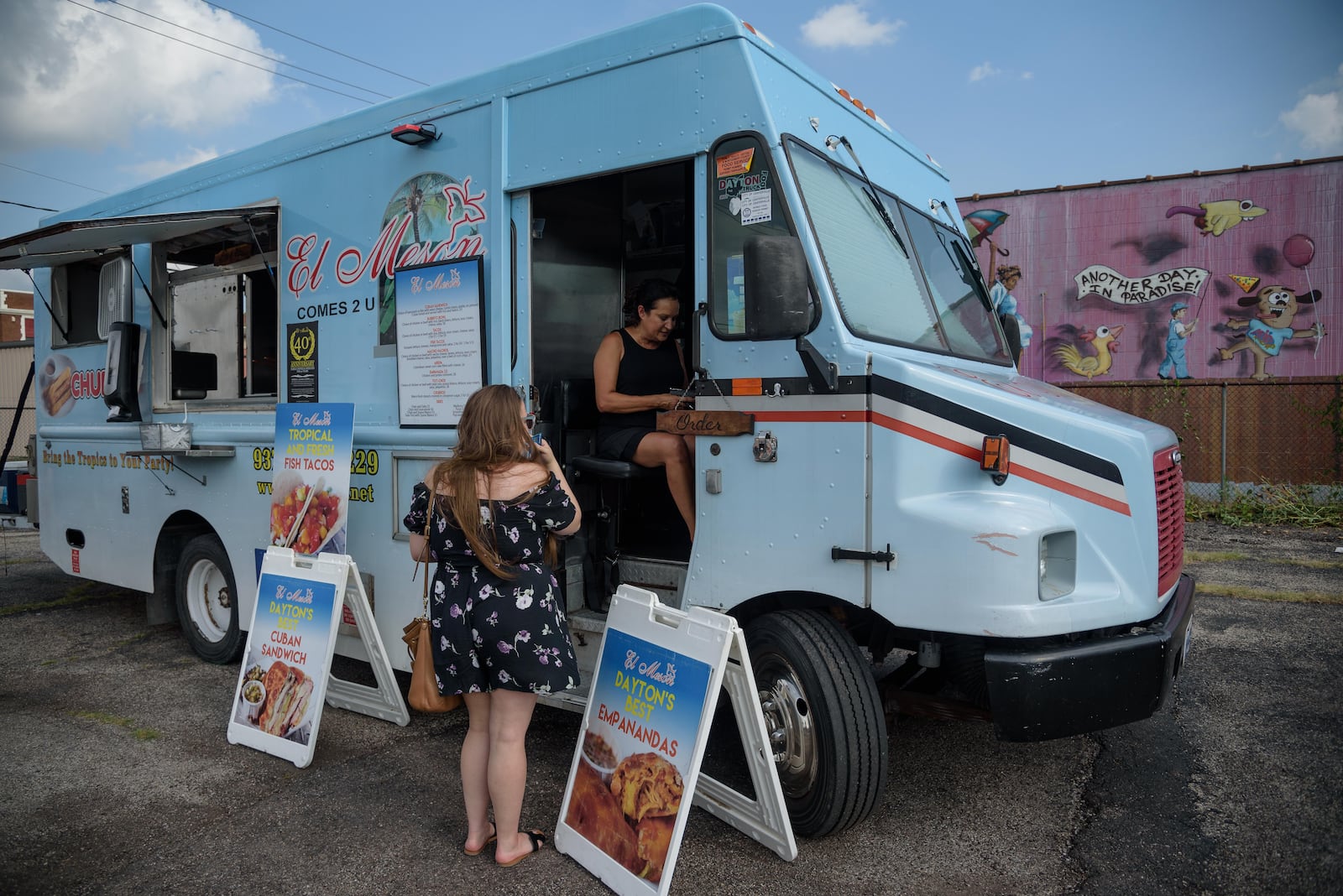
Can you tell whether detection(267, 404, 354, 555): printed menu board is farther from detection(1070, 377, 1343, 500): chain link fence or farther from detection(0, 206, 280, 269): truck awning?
detection(1070, 377, 1343, 500): chain link fence

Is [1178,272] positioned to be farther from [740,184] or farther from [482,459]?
[482,459]

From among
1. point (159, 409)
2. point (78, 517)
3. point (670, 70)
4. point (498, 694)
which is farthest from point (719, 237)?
point (78, 517)

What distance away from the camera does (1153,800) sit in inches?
149

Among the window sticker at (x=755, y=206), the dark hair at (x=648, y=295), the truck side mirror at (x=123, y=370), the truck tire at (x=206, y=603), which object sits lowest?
the truck tire at (x=206, y=603)

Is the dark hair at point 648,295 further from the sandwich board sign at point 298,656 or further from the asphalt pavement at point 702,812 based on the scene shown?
the asphalt pavement at point 702,812

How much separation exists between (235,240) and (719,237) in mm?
3789

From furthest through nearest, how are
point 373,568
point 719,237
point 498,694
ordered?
point 373,568, point 719,237, point 498,694

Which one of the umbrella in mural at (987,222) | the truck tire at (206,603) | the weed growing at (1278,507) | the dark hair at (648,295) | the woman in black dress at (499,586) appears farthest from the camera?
the umbrella in mural at (987,222)

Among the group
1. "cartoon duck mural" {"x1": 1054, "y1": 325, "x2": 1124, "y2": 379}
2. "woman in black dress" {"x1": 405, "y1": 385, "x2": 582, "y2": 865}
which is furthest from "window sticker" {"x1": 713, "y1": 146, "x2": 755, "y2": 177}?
"cartoon duck mural" {"x1": 1054, "y1": 325, "x2": 1124, "y2": 379}

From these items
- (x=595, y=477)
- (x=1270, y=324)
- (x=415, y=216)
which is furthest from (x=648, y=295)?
(x=1270, y=324)

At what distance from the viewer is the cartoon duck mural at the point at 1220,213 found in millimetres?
14406

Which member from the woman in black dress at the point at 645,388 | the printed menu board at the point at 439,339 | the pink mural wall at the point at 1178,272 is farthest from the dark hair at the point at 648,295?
the pink mural wall at the point at 1178,272

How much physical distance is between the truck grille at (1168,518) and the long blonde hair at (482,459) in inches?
90.5

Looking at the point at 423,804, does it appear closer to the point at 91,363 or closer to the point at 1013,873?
the point at 1013,873
